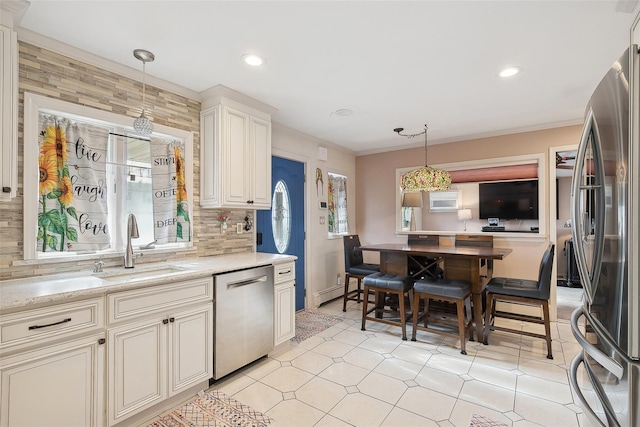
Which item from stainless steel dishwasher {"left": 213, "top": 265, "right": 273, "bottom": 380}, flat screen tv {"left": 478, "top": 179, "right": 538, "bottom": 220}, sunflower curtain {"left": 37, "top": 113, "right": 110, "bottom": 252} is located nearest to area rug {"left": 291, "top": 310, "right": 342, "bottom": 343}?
stainless steel dishwasher {"left": 213, "top": 265, "right": 273, "bottom": 380}

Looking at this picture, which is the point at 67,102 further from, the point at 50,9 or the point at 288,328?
the point at 288,328

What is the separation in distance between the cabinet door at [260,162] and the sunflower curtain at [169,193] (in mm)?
643

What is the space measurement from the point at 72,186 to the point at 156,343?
123 centimetres

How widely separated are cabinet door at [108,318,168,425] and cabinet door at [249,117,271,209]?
58.7 inches

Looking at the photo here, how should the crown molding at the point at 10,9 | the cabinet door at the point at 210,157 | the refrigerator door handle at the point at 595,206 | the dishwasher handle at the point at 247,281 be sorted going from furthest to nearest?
the cabinet door at the point at 210,157 < the dishwasher handle at the point at 247,281 < the crown molding at the point at 10,9 < the refrigerator door handle at the point at 595,206

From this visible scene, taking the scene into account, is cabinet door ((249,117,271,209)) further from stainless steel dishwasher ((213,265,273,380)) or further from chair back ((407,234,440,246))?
chair back ((407,234,440,246))

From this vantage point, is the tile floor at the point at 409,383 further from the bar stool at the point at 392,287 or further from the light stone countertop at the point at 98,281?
the light stone countertop at the point at 98,281

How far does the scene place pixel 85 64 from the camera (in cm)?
215

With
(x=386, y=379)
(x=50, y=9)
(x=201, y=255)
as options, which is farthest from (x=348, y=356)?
(x=50, y=9)

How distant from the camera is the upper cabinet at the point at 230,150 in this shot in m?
2.73

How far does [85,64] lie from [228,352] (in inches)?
92.6

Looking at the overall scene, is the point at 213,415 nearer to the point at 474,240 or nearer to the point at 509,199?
the point at 474,240

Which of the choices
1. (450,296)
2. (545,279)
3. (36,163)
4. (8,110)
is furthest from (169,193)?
(545,279)

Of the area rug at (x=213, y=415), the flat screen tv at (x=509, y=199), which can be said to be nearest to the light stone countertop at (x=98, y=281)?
the area rug at (x=213, y=415)
